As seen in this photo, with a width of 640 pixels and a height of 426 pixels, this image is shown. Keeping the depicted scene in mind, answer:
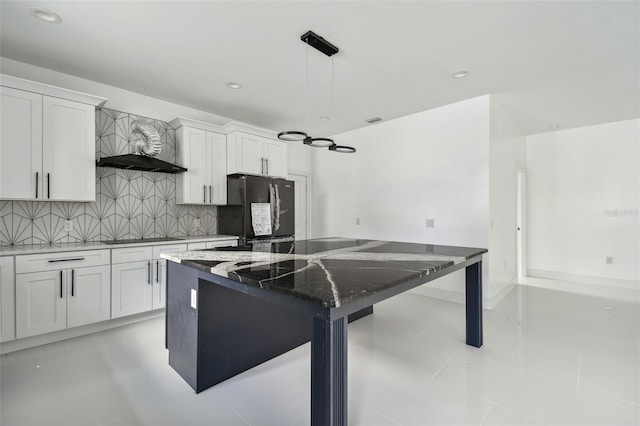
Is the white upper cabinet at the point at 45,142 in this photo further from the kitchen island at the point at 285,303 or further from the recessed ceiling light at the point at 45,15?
the kitchen island at the point at 285,303

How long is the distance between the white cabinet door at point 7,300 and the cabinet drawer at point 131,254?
2.24 feet

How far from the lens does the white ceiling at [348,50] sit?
207 centimetres

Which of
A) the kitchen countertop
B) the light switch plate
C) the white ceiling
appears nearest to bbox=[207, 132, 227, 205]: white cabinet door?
the white ceiling

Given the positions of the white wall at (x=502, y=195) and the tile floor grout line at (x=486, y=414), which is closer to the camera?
the tile floor grout line at (x=486, y=414)

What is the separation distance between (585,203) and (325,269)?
217 inches

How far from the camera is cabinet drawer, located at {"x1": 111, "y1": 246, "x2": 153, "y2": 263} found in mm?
2826

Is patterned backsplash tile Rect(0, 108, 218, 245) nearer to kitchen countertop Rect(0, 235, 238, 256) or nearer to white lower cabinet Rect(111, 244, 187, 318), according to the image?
kitchen countertop Rect(0, 235, 238, 256)

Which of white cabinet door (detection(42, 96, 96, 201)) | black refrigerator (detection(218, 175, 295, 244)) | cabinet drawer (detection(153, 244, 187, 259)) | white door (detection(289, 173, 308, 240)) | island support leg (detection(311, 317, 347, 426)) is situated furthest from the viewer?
white door (detection(289, 173, 308, 240))

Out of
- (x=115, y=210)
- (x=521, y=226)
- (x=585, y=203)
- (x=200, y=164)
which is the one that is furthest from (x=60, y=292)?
(x=585, y=203)

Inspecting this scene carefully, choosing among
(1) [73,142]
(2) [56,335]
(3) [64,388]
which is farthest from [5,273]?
(1) [73,142]

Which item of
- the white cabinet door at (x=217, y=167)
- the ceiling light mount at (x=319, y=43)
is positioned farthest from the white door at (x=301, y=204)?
the ceiling light mount at (x=319, y=43)

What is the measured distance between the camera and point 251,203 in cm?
389

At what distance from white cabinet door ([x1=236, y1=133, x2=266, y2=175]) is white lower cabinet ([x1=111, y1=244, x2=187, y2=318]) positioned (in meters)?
1.49

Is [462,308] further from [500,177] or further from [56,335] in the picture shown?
[56,335]
